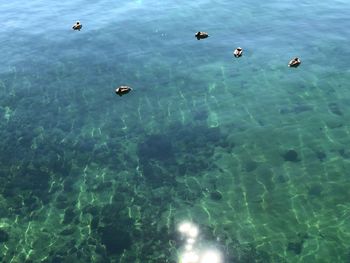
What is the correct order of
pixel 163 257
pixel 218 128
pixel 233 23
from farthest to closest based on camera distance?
pixel 233 23
pixel 218 128
pixel 163 257

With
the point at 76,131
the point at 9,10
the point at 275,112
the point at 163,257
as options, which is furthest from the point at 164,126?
the point at 9,10

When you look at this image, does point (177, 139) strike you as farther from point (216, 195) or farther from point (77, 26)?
point (77, 26)

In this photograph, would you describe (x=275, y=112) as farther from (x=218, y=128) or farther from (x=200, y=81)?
(x=200, y=81)

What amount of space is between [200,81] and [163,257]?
24003 mm

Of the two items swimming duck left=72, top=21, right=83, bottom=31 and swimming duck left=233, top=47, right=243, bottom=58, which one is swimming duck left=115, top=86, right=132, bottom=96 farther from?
swimming duck left=72, top=21, right=83, bottom=31

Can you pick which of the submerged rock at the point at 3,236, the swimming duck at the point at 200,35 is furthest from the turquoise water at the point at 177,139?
the swimming duck at the point at 200,35

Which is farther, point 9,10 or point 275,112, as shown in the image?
point 9,10

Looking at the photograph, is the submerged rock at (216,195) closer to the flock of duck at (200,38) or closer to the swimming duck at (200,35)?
the flock of duck at (200,38)

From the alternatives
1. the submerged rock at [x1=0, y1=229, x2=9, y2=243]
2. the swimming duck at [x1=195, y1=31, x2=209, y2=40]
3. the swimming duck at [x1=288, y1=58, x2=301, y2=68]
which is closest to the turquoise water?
the submerged rock at [x1=0, y1=229, x2=9, y2=243]

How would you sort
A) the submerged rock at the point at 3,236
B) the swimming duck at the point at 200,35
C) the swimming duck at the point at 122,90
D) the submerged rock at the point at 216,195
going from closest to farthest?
the submerged rock at the point at 3,236
the submerged rock at the point at 216,195
the swimming duck at the point at 122,90
the swimming duck at the point at 200,35

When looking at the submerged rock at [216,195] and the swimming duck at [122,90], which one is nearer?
the submerged rock at [216,195]

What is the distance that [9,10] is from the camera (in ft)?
234

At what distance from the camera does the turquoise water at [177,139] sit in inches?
1205

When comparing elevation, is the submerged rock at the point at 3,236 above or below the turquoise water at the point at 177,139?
below
